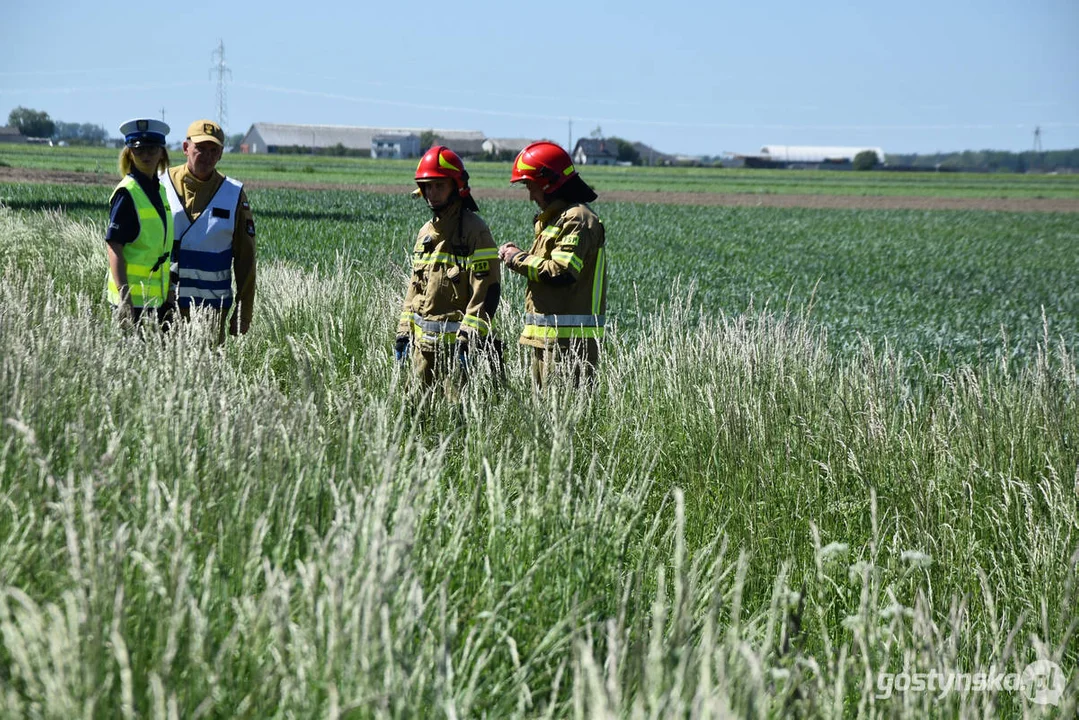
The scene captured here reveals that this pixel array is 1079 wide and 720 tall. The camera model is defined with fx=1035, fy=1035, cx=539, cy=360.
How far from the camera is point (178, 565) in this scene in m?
2.20

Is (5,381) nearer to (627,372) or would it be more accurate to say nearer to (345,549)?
(345,549)

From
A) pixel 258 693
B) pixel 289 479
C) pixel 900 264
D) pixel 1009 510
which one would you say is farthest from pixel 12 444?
pixel 900 264

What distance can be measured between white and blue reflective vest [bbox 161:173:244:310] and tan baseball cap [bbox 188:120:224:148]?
0.22 meters

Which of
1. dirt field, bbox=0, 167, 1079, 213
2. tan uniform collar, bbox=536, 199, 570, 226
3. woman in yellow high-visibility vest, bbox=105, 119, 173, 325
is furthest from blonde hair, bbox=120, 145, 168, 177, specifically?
dirt field, bbox=0, 167, 1079, 213

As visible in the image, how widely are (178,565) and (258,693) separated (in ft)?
1.13

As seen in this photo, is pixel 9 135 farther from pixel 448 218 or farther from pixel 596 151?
pixel 448 218

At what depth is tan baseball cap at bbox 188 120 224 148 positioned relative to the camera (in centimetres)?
517

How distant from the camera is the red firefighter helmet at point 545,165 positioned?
5094 millimetres

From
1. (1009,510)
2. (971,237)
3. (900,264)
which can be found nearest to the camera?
(1009,510)

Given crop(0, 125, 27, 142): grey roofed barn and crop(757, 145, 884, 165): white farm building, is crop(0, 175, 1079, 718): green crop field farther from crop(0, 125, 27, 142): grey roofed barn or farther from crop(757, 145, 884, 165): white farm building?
crop(757, 145, 884, 165): white farm building

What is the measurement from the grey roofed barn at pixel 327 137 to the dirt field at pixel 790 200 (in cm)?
7278

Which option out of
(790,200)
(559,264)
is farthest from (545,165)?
(790,200)

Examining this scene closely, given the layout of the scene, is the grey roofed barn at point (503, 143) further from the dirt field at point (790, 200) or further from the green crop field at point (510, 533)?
the green crop field at point (510, 533)

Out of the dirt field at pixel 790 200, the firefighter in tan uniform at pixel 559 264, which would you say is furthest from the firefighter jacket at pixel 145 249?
the dirt field at pixel 790 200
